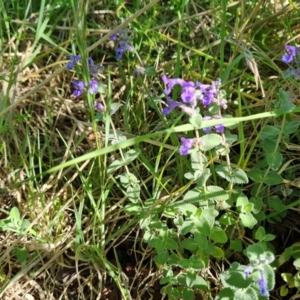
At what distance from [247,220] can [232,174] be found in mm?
98

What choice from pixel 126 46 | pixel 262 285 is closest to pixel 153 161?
pixel 126 46

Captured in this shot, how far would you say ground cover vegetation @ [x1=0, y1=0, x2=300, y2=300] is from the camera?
1.11 metres

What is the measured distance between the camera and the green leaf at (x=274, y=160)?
108cm

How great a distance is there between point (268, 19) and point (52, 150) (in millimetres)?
667

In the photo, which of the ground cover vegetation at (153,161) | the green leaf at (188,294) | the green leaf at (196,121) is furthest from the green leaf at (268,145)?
the green leaf at (188,294)

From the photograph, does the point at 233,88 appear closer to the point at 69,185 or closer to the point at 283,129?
the point at 283,129

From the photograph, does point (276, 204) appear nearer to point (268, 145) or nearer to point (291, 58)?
point (268, 145)

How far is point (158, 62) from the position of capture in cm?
156

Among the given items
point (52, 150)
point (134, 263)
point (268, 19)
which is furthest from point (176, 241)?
point (268, 19)

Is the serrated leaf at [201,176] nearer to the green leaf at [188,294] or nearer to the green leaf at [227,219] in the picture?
A: the green leaf at [227,219]

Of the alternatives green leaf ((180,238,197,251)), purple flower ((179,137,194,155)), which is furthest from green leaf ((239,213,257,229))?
purple flower ((179,137,194,155))

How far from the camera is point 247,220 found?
44.8 inches

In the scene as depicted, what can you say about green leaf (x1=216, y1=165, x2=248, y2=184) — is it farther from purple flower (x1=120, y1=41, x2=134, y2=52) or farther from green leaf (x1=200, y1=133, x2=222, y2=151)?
purple flower (x1=120, y1=41, x2=134, y2=52)

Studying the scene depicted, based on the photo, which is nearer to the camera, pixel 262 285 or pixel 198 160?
pixel 262 285
